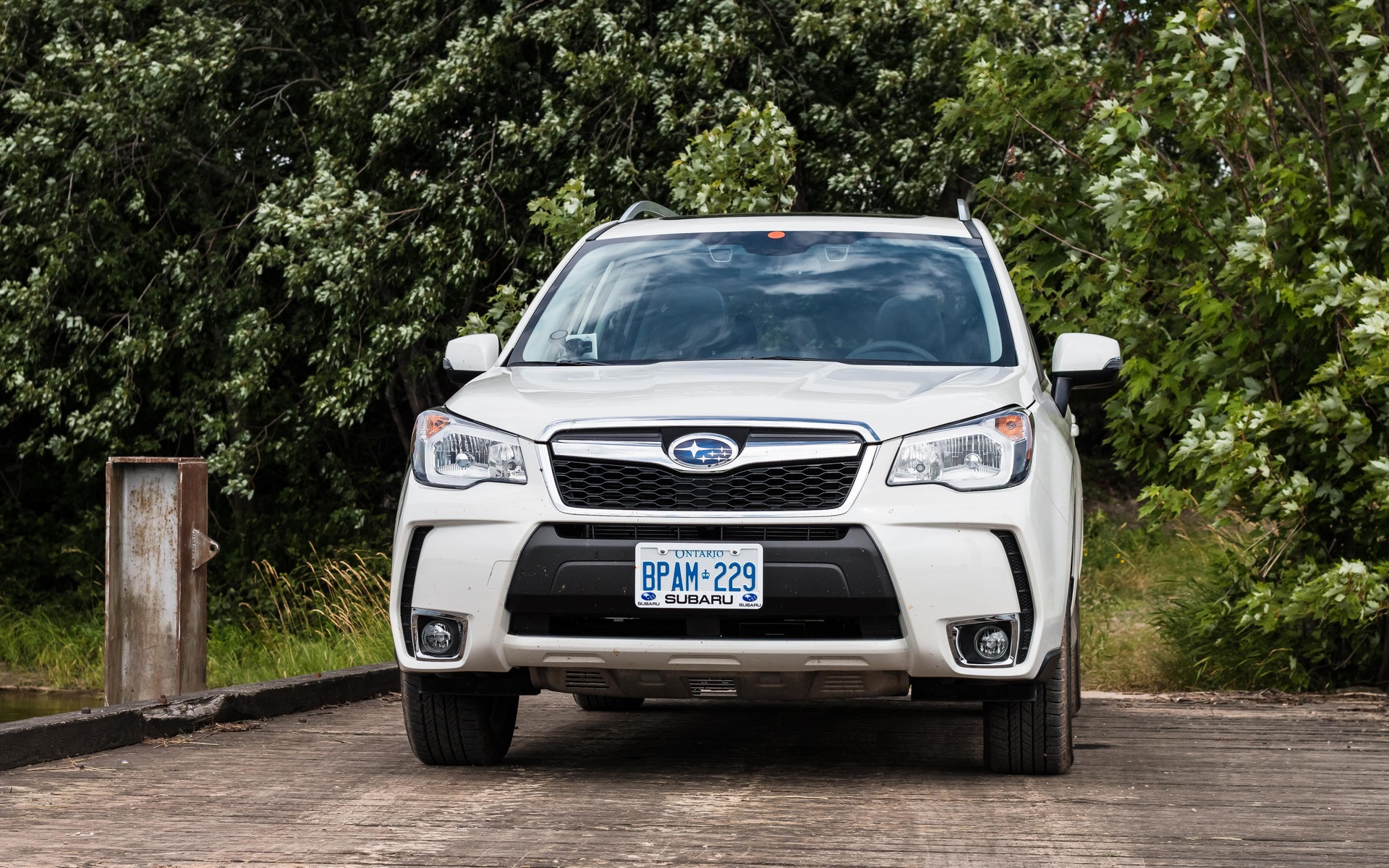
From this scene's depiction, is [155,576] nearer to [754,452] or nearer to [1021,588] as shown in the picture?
[754,452]

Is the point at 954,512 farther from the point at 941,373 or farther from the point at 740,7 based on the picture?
the point at 740,7

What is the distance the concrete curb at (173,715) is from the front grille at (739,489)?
2.10 meters

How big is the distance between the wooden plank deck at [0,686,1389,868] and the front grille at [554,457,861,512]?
33.6 inches

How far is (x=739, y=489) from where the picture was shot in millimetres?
5133

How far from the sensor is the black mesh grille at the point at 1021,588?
5.14 metres

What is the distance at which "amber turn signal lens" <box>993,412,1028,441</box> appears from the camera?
525cm

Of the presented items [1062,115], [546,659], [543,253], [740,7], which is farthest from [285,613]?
[546,659]

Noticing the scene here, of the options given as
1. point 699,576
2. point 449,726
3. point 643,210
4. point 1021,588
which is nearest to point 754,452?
point 699,576

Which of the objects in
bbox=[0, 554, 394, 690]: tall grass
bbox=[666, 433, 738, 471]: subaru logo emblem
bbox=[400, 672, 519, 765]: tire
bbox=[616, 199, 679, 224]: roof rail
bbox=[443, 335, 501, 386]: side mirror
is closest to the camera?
bbox=[666, 433, 738, 471]: subaru logo emblem

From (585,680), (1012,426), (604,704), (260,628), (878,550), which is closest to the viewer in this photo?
(878,550)

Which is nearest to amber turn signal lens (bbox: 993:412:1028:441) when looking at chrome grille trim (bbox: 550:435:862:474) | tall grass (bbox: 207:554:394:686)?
chrome grille trim (bbox: 550:435:862:474)

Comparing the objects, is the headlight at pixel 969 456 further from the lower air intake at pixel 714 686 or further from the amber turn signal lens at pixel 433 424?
the amber turn signal lens at pixel 433 424

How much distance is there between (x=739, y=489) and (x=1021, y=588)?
2.83 feet

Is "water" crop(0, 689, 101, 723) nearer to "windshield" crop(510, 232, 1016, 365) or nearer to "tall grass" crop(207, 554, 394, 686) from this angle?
"tall grass" crop(207, 554, 394, 686)
